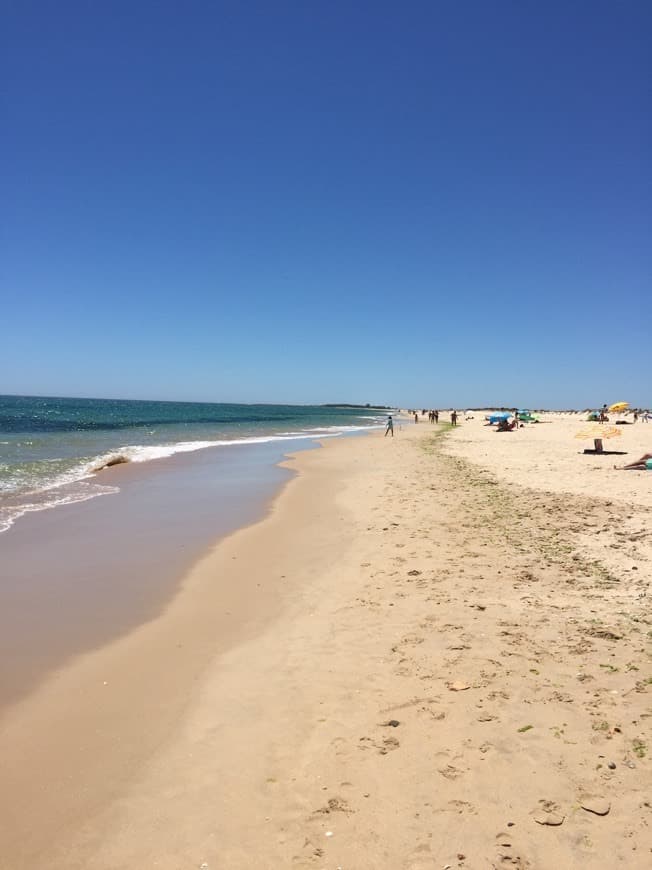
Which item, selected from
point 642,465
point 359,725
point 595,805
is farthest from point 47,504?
point 642,465

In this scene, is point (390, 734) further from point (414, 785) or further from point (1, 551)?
point (1, 551)

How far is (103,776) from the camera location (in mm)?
3859

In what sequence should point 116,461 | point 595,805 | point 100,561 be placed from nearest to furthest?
point 595,805, point 100,561, point 116,461

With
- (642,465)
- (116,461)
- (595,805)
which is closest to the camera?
(595,805)

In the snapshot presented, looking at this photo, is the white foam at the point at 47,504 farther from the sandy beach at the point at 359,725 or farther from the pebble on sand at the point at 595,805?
the pebble on sand at the point at 595,805

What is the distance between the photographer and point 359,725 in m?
4.36

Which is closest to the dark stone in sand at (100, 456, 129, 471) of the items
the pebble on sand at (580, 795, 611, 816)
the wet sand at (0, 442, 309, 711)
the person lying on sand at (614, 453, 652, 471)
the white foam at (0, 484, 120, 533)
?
the wet sand at (0, 442, 309, 711)

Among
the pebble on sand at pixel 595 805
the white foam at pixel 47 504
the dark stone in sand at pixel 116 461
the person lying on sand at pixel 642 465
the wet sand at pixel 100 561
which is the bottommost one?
the wet sand at pixel 100 561

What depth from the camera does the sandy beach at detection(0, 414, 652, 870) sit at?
322 centimetres

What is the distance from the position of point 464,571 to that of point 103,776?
18.3ft

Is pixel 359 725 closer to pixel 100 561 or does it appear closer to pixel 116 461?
pixel 100 561

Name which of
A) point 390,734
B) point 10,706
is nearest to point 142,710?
point 10,706

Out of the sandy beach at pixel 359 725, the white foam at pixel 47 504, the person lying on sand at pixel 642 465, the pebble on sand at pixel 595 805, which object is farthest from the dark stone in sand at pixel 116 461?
the pebble on sand at pixel 595 805

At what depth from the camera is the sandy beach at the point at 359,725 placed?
322cm
